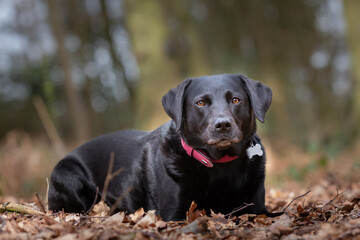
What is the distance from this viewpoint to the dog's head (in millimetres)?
3451

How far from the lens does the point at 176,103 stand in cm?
373

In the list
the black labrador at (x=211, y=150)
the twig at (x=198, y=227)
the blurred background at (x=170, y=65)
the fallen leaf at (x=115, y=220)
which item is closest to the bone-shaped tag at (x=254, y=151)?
the black labrador at (x=211, y=150)

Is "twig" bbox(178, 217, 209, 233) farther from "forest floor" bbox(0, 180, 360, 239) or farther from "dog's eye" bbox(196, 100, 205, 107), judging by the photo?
"dog's eye" bbox(196, 100, 205, 107)

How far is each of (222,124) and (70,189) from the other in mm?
2031

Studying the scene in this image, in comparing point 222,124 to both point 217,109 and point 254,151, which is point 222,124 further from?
point 254,151

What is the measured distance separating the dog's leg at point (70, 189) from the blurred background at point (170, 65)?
255cm

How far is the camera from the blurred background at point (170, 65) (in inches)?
340

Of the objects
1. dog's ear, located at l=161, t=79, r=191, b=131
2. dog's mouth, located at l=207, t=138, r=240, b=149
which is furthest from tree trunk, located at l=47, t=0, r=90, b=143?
dog's mouth, located at l=207, t=138, r=240, b=149

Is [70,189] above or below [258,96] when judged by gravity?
below

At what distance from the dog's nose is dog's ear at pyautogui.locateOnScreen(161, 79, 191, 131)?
38 centimetres

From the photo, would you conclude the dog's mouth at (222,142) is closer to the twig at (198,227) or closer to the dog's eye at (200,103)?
the dog's eye at (200,103)

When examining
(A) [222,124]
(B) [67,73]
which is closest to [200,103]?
(A) [222,124]

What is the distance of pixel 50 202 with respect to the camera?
4.55 meters

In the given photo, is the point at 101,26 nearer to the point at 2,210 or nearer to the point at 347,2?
the point at 347,2
